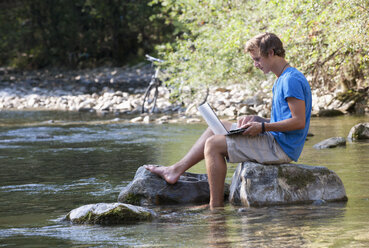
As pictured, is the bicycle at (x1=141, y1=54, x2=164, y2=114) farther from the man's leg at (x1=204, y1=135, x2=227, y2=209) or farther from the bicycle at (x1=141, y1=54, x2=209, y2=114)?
the man's leg at (x1=204, y1=135, x2=227, y2=209)

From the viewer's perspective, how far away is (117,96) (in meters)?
22.5

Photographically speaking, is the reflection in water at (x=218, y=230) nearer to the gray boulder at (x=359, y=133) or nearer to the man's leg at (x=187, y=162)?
the man's leg at (x=187, y=162)

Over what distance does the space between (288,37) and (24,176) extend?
5313 mm

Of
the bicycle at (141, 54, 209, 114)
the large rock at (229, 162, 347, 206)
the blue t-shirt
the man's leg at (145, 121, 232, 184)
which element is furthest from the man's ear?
the bicycle at (141, 54, 209, 114)

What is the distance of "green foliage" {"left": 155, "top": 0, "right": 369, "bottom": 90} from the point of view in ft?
31.4

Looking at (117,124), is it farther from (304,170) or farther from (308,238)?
(308,238)

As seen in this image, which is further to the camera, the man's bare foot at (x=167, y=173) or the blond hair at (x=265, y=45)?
the man's bare foot at (x=167, y=173)

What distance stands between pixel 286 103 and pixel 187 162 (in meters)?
1.06

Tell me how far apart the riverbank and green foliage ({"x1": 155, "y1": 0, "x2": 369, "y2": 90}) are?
0.67m

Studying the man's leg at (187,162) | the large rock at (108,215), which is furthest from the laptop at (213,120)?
the large rock at (108,215)

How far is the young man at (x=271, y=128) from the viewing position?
4.98m

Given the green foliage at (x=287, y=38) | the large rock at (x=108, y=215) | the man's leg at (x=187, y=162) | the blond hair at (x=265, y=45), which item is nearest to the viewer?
the large rock at (x=108, y=215)

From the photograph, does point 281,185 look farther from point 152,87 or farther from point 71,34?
point 71,34

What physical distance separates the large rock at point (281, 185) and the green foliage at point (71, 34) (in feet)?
85.3
